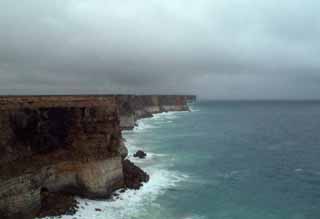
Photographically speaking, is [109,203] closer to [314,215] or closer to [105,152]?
[105,152]

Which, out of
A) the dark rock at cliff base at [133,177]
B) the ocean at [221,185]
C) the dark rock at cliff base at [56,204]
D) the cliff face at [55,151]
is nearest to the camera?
the cliff face at [55,151]

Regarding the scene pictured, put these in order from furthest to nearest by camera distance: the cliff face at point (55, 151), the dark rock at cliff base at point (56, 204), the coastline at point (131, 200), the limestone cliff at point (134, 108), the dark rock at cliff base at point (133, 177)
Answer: the limestone cliff at point (134, 108) < the dark rock at cliff base at point (133, 177) < the coastline at point (131, 200) < the dark rock at cliff base at point (56, 204) < the cliff face at point (55, 151)

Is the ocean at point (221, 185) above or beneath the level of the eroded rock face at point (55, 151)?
beneath

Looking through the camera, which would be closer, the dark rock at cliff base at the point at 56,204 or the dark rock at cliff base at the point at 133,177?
the dark rock at cliff base at the point at 56,204

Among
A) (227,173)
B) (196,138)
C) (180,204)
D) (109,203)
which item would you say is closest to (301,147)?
(196,138)

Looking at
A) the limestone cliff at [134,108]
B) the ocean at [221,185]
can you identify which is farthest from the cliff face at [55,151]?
the limestone cliff at [134,108]

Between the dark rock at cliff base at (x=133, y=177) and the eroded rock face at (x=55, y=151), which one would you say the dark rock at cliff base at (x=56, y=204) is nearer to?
the eroded rock face at (x=55, y=151)

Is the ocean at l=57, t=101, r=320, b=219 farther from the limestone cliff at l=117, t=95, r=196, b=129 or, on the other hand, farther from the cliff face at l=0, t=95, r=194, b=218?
the limestone cliff at l=117, t=95, r=196, b=129
